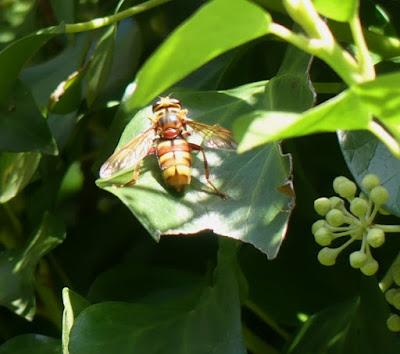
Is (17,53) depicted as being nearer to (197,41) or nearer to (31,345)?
(31,345)

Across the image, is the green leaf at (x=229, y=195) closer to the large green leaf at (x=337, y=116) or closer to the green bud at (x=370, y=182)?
the green bud at (x=370, y=182)

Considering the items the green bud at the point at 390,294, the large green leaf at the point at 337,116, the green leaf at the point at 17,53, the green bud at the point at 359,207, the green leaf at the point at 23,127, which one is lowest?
the green bud at the point at 390,294

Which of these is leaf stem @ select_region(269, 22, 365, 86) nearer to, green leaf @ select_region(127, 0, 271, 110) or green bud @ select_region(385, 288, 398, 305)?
green leaf @ select_region(127, 0, 271, 110)

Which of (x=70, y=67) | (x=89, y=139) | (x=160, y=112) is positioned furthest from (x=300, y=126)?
(x=89, y=139)

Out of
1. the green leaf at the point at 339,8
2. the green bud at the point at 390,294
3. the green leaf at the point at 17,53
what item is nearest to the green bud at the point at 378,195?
the green bud at the point at 390,294

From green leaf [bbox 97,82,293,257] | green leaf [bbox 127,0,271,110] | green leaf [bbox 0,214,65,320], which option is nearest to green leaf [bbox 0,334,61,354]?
green leaf [bbox 0,214,65,320]

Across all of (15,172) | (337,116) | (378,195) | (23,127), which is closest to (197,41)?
(337,116)
